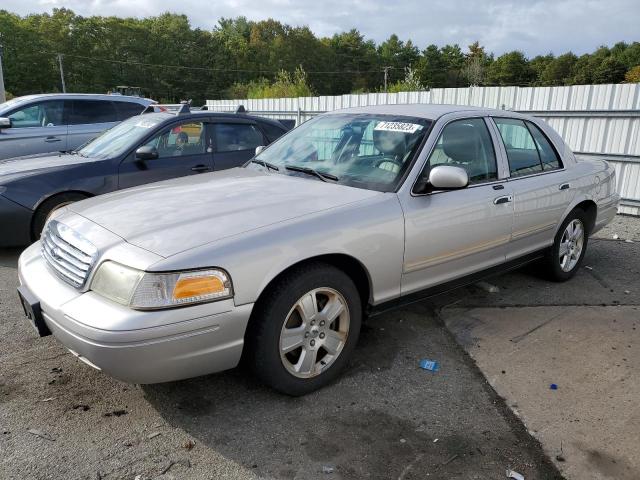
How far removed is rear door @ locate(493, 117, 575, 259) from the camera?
162 inches

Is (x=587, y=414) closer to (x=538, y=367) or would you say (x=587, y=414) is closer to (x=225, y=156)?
(x=538, y=367)

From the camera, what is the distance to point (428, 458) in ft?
8.21

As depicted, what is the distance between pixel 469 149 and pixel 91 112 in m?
7.51

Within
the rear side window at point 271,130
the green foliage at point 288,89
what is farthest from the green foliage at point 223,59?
the rear side window at point 271,130

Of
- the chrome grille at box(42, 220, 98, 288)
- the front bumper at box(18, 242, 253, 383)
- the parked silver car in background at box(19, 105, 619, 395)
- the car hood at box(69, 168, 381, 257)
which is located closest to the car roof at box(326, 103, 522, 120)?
the parked silver car in background at box(19, 105, 619, 395)

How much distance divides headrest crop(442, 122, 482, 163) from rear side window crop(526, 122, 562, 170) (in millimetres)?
912

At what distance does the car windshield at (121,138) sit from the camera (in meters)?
5.88

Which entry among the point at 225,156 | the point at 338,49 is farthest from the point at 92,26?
the point at 225,156

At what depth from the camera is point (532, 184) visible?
4227mm

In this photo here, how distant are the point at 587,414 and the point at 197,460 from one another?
217 centimetres

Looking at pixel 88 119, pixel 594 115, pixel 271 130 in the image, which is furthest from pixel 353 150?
pixel 88 119

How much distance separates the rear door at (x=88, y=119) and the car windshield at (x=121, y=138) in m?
2.60

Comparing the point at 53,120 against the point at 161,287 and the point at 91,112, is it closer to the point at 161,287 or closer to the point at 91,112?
the point at 91,112

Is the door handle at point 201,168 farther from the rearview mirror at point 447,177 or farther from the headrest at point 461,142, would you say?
the rearview mirror at point 447,177
